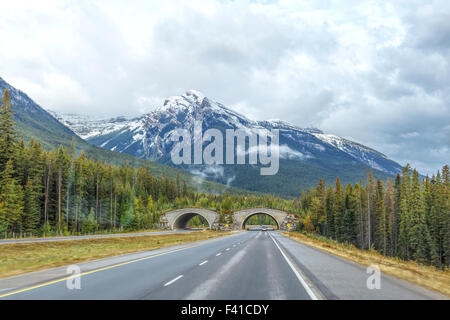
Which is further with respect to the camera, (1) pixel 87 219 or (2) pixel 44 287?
(1) pixel 87 219

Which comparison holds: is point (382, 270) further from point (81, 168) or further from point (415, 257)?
point (81, 168)

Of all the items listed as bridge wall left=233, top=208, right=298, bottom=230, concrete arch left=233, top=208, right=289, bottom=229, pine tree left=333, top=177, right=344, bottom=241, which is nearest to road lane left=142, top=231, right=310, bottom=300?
pine tree left=333, top=177, right=344, bottom=241

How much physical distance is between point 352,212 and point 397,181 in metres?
12.1

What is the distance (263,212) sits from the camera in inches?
4692

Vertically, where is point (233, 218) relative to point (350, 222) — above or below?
below

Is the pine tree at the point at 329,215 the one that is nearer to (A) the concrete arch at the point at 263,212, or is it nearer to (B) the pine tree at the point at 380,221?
(B) the pine tree at the point at 380,221

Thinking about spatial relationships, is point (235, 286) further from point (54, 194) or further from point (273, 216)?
point (273, 216)

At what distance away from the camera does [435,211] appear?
176ft

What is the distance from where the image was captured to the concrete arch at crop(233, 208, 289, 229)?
116 meters

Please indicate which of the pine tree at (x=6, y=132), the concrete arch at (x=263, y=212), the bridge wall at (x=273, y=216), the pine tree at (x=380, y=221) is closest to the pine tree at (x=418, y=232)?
the pine tree at (x=380, y=221)

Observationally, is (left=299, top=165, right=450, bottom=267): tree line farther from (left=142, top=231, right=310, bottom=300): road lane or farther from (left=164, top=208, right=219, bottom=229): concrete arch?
(left=142, top=231, right=310, bottom=300): road lane

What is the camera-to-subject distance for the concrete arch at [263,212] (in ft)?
381

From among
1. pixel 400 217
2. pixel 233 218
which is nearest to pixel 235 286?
pixel 400 217
